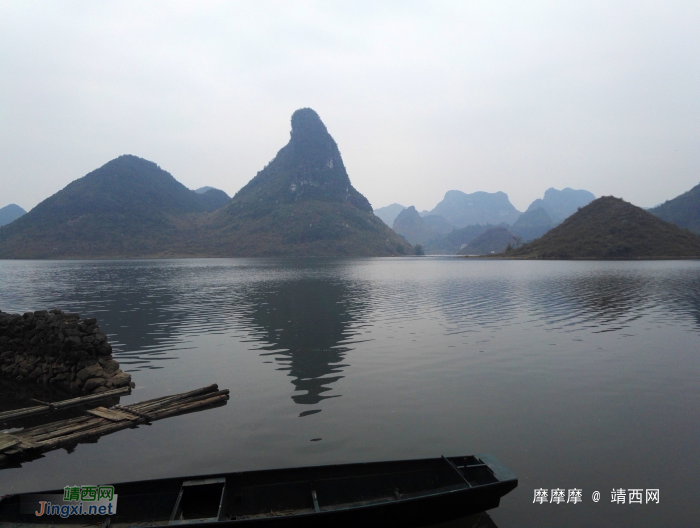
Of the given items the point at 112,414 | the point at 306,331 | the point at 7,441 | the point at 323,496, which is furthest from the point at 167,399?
the point at 306,331

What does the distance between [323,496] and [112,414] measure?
10375mm

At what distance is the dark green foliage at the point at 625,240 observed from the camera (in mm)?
167500

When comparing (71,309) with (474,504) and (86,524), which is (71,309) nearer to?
(86,524)

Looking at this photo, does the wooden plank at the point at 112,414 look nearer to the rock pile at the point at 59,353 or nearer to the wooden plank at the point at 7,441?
the wooden plank at the point at 7,441

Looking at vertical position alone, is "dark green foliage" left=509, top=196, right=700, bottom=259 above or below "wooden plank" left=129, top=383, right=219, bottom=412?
above

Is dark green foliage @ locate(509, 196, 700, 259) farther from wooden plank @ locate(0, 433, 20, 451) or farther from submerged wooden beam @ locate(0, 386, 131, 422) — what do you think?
wooden plank @ locate(0, 433, 20, 451)

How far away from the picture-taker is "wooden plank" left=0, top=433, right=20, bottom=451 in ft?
41.5

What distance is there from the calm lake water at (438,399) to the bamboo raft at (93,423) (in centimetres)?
43

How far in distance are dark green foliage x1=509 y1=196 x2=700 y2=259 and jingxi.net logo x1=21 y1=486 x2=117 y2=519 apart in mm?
196141

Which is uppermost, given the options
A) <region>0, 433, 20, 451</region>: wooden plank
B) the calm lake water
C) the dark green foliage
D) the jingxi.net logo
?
the dark green foliage

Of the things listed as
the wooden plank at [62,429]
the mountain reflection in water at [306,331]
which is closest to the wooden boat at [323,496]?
the wooden plank at [62,429]

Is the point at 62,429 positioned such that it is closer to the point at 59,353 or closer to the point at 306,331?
the point at 59,353

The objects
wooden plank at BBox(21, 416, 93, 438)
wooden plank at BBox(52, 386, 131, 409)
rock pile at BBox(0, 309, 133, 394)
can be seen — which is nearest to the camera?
wooden plank at BBox(21, 416, 93, 438)

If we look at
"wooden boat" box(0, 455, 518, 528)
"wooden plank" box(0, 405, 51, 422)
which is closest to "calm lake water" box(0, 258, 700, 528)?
"wooden boat" box(0, 455, 518, 528)
